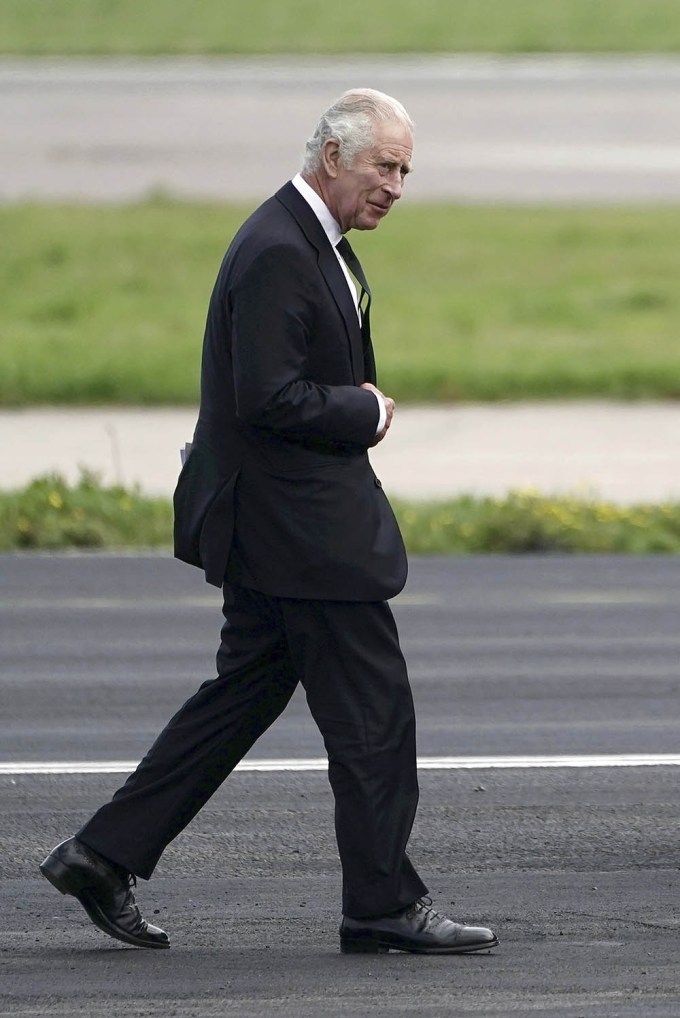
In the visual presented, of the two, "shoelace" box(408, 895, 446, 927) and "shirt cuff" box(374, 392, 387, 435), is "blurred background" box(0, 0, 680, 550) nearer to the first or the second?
"shoelace" box(408, 895, 446, 927)

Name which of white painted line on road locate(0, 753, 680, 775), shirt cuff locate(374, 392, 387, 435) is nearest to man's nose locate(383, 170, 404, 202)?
shirt cuff locate(374, 392, 387, 435)

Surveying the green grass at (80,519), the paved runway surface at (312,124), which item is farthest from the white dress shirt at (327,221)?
the paved runway surface at (312,124)

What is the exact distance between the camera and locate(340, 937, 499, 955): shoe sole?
14.7ft

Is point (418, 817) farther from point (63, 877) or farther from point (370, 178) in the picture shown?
point (370, 178)

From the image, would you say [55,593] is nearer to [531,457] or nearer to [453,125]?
[531,457]

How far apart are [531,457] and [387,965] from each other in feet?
24.7

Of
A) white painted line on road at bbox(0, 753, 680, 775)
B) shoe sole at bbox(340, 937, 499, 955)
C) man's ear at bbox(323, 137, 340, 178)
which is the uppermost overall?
man's ear at bbox(323, 137, 340, 178)

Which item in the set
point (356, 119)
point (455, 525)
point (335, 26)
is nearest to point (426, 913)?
point (356, 119)

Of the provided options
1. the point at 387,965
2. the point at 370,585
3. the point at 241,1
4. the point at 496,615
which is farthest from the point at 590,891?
the point at 241,1

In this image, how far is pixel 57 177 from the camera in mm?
20297

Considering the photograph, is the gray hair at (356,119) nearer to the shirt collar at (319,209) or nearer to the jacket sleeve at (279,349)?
the shirt collar at (319,209)

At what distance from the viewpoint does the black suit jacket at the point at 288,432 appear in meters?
4.27

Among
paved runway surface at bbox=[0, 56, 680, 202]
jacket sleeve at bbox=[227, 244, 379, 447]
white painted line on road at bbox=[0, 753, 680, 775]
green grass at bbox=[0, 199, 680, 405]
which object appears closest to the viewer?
jacket sleeve at bbox=[227, 244, 379, 447]

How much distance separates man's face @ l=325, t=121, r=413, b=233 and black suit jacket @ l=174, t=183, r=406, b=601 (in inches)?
2.8
